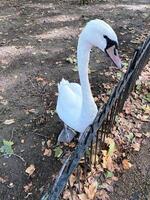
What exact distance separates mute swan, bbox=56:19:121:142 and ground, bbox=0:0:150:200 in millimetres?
435

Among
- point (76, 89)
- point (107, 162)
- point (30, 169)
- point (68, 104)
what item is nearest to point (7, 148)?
point (30, 169)

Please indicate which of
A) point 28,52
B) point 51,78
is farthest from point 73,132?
point 28,52

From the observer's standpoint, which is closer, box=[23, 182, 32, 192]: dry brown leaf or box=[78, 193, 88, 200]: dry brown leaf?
box=[78, 193, 88, 200]: dry brown leaf

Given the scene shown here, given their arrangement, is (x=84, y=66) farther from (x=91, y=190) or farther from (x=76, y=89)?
(x=91, y=190)

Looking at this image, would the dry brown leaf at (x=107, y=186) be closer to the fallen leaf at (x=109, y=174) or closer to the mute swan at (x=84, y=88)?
the fallen leaf at (x=109, y=174)

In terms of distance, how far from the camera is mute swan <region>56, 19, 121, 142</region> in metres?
3.03

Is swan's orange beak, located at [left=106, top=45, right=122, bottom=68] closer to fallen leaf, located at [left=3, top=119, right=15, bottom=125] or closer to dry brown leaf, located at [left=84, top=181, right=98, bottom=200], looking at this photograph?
dry brown leaf, located at [left=84, top=181, right=98, bottom=200]

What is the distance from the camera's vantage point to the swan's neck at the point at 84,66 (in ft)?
10.7

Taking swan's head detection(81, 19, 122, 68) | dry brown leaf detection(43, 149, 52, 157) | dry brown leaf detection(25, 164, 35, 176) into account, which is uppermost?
swan's head detection(81, 19, 122, 68)

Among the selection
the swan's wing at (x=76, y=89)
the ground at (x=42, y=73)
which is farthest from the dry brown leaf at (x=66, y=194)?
the swan's wing at (x=76, y=89)

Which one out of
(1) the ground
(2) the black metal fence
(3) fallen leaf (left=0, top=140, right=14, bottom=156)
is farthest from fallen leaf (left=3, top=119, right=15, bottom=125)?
(2) the black metal fence

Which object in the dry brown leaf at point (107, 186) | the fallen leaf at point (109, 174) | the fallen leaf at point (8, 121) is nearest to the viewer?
the dry brown leaf at point (107, 186)

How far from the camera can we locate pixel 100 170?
375 centimetres

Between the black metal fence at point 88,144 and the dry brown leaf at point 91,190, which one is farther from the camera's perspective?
the dry brown leaf at point 91,190
